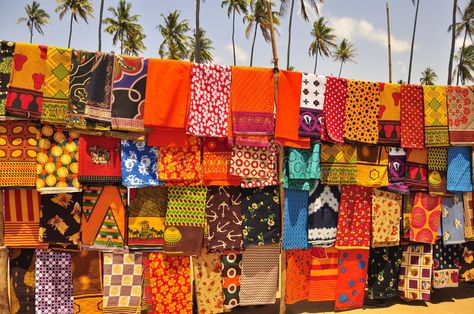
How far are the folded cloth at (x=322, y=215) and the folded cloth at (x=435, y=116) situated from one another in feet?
4.38

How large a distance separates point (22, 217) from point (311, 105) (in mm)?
3160

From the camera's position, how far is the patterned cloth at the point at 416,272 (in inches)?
171

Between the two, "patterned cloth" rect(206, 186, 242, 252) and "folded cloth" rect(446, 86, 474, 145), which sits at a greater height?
"folded cloth" rect(446, 86, 474, 145)

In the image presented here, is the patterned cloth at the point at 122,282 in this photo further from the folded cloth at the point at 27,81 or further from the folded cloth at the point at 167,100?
the folded cloth at the point at 27,81

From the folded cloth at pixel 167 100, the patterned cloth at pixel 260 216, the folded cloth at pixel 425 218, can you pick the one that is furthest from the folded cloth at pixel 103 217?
the folded cloth at pixel 425 218

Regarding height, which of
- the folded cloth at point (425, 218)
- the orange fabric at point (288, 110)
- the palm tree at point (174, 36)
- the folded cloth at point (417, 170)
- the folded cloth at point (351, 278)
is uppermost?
the palm tree at point (174, 36)

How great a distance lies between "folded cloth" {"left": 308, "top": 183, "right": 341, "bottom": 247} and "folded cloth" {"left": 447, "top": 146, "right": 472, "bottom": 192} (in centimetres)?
153

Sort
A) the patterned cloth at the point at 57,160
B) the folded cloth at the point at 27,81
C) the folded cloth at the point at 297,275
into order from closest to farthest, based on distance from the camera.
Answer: the folded cloth at the point at 27,81, the patterned cloth at the point at 57,160, the folded cloth at the point at 297,275

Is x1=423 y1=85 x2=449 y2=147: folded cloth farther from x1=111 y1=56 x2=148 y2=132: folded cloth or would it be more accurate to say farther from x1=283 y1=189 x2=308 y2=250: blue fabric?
x1=111 y1=56 x2=148 y2=132: folded cloth

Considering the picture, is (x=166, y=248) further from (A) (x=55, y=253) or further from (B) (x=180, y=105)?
(B) (x=180, y=105)

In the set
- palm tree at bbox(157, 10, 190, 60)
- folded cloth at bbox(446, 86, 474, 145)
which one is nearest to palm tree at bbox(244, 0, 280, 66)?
palm tree at bbox(157, 10, 190, 60)

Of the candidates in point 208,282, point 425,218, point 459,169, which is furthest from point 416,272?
point 208,282

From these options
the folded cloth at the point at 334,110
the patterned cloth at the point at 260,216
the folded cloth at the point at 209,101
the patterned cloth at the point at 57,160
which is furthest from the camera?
the folded cloth at the point at 334,110

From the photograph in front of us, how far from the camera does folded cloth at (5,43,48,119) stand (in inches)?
124
